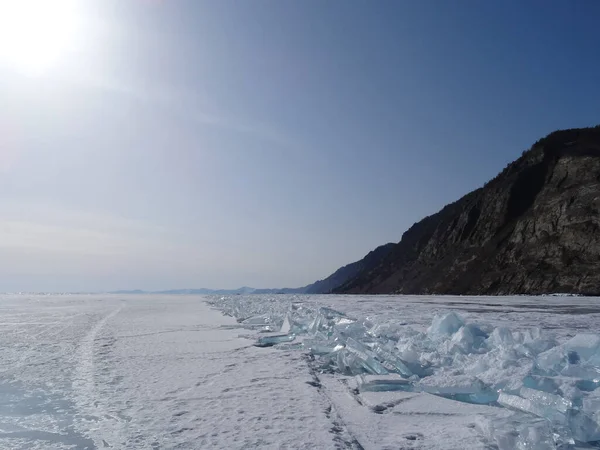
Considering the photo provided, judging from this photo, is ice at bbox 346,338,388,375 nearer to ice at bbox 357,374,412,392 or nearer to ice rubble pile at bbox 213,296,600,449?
ice rubble pile at bbox 213,296,600,449

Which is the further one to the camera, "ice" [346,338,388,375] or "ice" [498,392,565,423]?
"ice" [346,338,388,375]

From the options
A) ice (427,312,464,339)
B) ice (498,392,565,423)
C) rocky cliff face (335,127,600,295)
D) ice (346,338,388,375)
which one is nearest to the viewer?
ice (498,392,565,423)

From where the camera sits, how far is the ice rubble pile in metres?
3.68

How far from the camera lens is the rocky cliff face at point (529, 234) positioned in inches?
1644

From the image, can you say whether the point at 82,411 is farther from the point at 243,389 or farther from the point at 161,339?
the point at 161,339

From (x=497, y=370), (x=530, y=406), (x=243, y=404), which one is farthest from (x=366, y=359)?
(x=530, y=406)

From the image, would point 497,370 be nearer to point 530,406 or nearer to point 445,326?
point 530,406

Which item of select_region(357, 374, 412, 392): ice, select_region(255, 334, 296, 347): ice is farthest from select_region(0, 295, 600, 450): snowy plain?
select_region(255, 334, 296, 347): ice

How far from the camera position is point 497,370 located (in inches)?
220

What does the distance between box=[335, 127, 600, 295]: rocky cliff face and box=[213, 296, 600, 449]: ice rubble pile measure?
37009mm

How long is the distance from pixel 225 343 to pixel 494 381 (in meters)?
6.01

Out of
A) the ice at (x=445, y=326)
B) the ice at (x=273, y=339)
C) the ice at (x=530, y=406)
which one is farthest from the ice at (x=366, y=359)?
the ice at (x=273, y=339)

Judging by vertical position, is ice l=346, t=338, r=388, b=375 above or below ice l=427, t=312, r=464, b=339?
below

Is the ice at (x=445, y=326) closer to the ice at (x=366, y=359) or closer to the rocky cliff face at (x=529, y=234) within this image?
the ice at (x=366, y=359)
